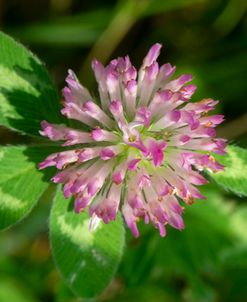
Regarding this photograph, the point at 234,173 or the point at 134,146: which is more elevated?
the point at 134,146

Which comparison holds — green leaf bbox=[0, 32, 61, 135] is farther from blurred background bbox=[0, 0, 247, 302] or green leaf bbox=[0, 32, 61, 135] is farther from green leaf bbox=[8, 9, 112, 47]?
green leaf bbox=[8, 9, 112, 47]

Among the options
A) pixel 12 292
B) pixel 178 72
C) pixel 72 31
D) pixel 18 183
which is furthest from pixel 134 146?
pixel 72 31

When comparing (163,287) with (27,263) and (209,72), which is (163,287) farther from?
(209,72)

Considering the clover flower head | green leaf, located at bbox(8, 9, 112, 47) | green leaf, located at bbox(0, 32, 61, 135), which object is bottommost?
the clover flower head

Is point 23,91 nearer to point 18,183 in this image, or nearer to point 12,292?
point 18,183

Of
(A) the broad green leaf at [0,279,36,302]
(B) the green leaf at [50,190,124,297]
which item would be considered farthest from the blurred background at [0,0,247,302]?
(B) the green leaf at [50,190,124,297]

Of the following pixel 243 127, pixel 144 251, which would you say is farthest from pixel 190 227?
pixel 243 127

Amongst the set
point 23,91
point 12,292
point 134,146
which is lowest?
point 12,292
